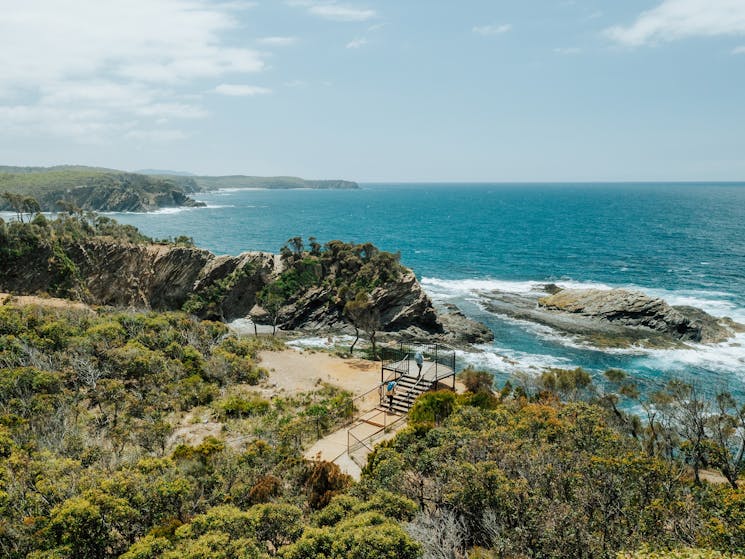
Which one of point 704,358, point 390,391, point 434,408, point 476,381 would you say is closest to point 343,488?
point 434,408

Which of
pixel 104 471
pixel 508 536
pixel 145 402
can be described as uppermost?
pixel 508 536

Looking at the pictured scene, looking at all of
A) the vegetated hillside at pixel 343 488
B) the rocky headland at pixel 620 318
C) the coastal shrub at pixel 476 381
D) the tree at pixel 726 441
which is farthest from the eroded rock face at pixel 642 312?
the coastal shrub at pixel 476 381

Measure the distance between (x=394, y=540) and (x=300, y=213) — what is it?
176977 millimetres

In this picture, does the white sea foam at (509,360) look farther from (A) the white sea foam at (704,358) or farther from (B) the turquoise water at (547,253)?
(A) the white sea foam at (704,358)

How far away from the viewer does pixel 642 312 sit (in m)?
52.5

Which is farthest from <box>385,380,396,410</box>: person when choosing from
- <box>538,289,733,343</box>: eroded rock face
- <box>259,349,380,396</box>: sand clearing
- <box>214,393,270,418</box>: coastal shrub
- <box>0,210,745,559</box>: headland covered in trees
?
<box>538,289,733,343</box>: eroded rock face

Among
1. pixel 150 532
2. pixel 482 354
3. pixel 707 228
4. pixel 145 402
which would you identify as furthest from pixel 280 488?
pixel 707 228

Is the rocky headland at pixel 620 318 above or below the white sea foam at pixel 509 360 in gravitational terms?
above

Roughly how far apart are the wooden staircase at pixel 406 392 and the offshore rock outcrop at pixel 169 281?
28039 mm

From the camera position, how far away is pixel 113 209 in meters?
173

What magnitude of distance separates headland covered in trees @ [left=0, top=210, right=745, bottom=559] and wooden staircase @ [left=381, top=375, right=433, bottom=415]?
2558 millimetres

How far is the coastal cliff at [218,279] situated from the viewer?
53656 millimetres

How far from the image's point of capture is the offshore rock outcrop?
56219 mm

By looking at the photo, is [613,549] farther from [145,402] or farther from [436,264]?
[436,264]
